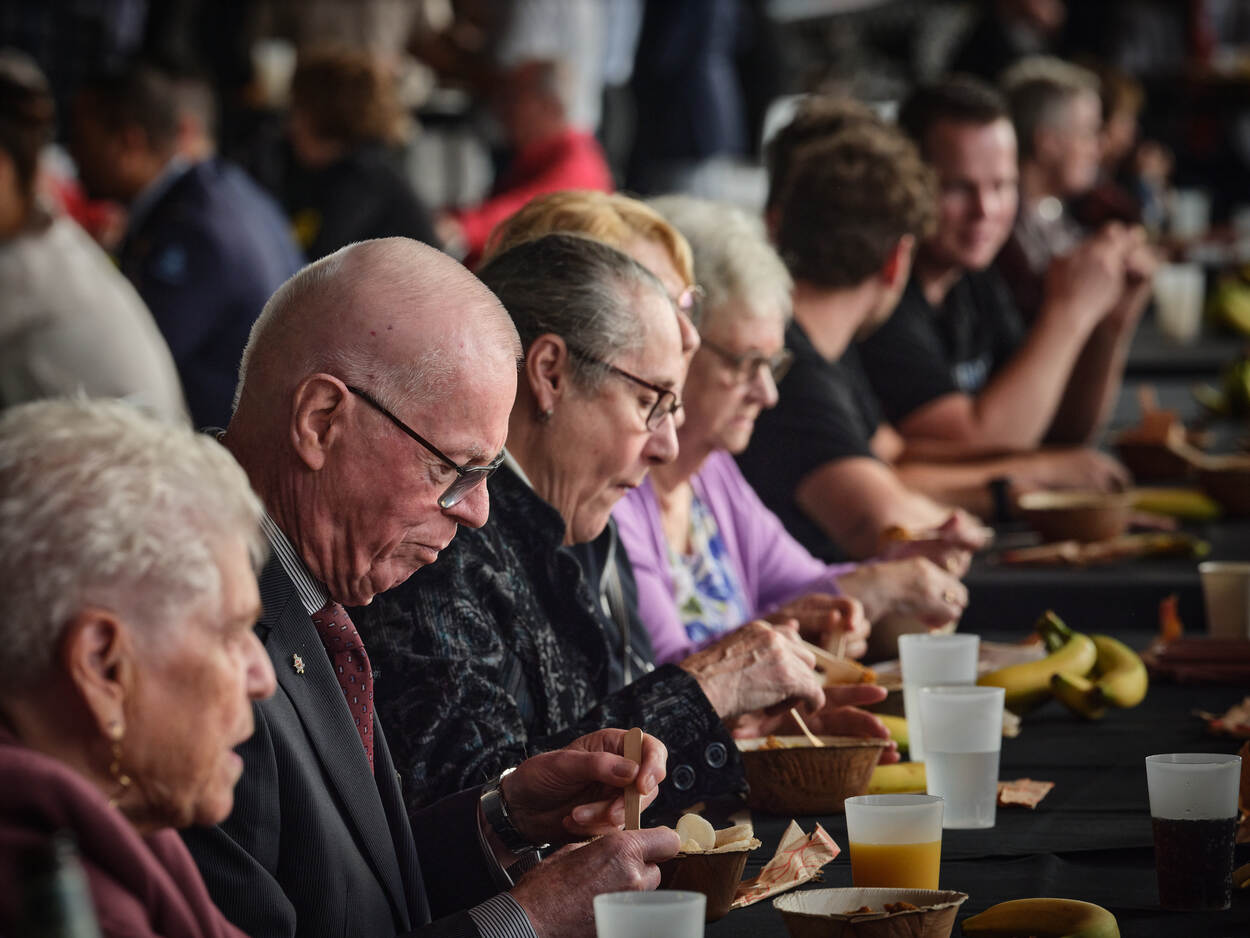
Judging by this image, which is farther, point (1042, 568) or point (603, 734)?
point (1042, 568)

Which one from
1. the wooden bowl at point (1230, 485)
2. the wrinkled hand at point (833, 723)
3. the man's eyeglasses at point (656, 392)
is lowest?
the wooden bowl at point (1230, 485)

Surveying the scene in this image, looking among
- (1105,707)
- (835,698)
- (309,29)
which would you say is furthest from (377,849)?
(309,29)

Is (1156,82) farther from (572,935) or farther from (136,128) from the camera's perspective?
(572,935)

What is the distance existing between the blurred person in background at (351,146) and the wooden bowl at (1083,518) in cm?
306

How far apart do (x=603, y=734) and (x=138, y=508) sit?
0.77 metres

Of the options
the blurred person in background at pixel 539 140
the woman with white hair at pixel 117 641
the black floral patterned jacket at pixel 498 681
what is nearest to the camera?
the woman with white hair at pixel 117 641

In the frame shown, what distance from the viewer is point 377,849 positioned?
166cm

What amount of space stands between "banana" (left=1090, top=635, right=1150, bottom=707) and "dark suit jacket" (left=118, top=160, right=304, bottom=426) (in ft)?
10.3

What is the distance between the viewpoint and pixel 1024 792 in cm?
213

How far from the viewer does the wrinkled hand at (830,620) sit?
2.62 meters

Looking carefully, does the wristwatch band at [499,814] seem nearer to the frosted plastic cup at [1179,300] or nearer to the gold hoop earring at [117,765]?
the gold hoop earring at [117,765]

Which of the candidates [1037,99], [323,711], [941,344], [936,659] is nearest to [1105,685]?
[936,659]

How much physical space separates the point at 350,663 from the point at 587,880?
357 mm

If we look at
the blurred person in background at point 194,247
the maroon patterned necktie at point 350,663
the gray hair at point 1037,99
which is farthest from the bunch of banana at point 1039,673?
the gray hair at point 1037,99
